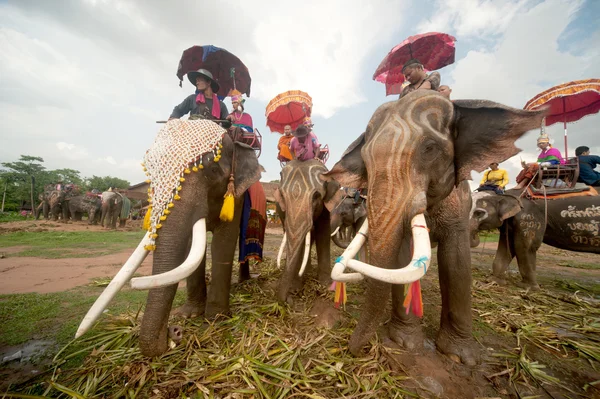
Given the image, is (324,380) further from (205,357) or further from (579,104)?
(579,104)

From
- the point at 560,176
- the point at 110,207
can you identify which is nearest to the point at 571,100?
the point at 560,176

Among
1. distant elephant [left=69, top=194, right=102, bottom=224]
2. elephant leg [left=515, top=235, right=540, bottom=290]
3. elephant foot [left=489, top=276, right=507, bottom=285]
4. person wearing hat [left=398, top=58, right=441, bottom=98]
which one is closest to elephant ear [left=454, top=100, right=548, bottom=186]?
person wearing hat [left=398, top=58, right=441, bottom=98]

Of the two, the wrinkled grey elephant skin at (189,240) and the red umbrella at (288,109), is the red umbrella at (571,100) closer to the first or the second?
the red umbrella at (288,109)

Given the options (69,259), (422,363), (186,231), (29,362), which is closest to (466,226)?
(422,363)

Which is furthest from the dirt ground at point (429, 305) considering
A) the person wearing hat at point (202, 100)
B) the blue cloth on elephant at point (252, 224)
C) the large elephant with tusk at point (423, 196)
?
the person wearing hat at point (202, 100)

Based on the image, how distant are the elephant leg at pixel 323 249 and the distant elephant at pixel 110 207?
18.9 m

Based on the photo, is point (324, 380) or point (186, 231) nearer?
point (324, 380)

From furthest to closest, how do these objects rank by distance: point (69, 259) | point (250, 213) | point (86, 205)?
point (86, 205), point (69, 259), point (250, 213)

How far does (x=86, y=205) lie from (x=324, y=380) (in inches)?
999

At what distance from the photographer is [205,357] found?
2.06 metres

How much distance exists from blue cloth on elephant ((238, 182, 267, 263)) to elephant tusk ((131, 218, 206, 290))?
141 cm

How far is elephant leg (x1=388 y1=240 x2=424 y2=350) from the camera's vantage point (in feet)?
8.05

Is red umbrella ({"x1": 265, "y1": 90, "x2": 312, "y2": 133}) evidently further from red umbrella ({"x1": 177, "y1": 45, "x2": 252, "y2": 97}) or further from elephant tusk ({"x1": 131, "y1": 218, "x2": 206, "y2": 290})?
elephant tusk ({"x1": 131, "y1": 218, "x2": 206, "y2": 290})

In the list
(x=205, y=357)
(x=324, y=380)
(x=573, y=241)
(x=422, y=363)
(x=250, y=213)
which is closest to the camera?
(x=324, y=380)
